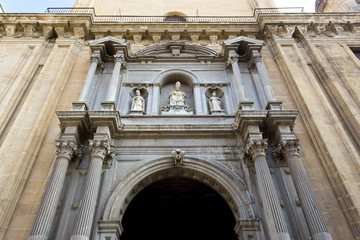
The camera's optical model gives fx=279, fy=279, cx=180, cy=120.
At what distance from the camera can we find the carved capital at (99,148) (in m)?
8.09

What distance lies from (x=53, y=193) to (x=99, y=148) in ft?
5.54

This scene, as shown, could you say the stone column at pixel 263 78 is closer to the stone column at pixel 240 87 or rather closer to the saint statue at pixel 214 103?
the stone column at pixel 240 87

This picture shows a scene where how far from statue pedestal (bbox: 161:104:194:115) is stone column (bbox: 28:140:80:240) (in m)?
3.55

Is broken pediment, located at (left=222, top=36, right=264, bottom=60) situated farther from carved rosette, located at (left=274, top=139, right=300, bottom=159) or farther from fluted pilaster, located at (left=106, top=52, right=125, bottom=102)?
carved rosette, located at (left=274, top=139, right=300, bottom=159)

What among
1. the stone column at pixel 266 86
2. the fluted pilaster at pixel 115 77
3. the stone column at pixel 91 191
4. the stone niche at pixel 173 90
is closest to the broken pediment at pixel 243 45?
the stone column at pixel 266 86

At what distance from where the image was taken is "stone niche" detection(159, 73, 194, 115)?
A: 10.6 m

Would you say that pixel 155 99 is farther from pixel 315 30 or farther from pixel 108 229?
pixel 315 30

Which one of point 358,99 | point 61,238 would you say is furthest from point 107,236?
point 358,99

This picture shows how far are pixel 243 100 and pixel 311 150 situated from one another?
2.79m

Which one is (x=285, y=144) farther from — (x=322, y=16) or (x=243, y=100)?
(x=322, y=16)

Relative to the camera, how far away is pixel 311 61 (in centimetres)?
1243

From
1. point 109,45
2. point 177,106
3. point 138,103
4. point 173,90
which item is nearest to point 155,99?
point 138,103

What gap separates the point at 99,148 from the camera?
8.16 m

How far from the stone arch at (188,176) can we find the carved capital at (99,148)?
3.06ft
